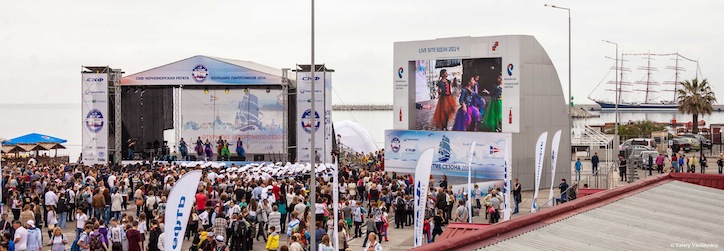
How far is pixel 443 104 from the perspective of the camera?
38.3m

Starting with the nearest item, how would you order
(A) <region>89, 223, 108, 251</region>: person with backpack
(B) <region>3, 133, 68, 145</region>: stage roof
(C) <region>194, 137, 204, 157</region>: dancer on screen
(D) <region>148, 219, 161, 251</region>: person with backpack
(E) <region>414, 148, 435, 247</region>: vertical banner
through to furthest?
(A) <region>89, 223, 108, 251</region>: person with backpack < (E) <region>414, 148, 435, 247</region>: vertical banner < (D) <region>148, 219, 161, 251</region>: person with backpack < (C) <region>194, 137, 204, 157</region>: dancer on screen < (B) <region>3, 133, 68, 145</region>: stage roof

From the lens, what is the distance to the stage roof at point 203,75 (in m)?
42.4

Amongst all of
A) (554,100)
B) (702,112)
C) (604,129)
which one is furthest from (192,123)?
(604,129)

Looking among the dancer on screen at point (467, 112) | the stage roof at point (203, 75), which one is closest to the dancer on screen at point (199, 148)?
the stage roof at point (203, 75)

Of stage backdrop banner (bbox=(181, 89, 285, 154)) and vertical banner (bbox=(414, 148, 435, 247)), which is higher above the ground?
stage backdrop banner (bbox=(181, 89, 285, 154))

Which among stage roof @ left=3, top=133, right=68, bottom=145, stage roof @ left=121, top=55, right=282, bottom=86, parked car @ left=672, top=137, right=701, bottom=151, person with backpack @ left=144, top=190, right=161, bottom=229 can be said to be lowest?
person with backpack @ left=144, top=190, right=161, bottom=229

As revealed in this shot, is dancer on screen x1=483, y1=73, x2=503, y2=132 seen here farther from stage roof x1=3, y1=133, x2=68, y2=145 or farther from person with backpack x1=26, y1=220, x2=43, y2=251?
stage roof x1=3, y1=133, x2=68, y2=145

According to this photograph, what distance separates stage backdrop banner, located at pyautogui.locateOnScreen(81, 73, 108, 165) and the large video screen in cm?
1494

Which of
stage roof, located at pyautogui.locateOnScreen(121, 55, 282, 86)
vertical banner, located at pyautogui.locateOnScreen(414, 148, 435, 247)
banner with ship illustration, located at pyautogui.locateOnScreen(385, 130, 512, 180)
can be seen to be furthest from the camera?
stage roof, located at pyautogui.locateOnScreen(121, 55, 282, 86)

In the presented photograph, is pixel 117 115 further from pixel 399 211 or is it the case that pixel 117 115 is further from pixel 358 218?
pixel 358 218

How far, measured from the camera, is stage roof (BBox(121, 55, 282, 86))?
42.4 metres

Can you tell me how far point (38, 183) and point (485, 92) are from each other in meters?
18.3

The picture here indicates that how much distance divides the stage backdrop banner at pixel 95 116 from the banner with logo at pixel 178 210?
30.5 meters

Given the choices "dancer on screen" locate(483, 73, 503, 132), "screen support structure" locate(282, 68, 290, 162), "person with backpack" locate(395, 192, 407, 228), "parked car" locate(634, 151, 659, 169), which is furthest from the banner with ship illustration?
"parked car" locate(634, 151, 659, 169)
